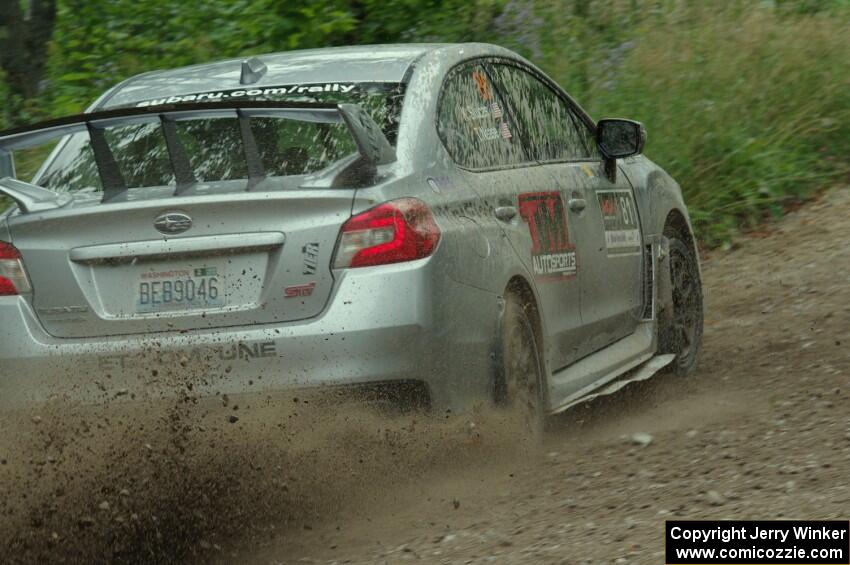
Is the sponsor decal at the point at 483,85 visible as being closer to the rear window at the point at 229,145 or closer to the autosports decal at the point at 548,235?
the autosports decal at the point at 548,235

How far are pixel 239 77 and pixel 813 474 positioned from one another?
8.70 feet

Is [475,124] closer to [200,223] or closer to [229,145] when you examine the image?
[229,145]

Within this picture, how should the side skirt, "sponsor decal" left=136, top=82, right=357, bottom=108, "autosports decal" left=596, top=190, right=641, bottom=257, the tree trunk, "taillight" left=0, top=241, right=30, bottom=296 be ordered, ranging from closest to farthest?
1. "taillight" left=0, top=241, right=30, bottom=296
2. "sponsor decal" left=136, top=82, right=357, bottom=108
3. the side skirt
4. "autosports decal" left=596, top=190, right=641, bottom=257
5. the tree trunk

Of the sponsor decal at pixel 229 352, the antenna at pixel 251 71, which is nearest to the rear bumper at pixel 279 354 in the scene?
the sponsor decal at pixel 229 352

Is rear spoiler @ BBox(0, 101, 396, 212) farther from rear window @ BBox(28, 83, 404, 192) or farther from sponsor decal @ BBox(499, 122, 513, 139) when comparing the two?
sponsor decal @ BBox(499, 122, 513, 139)

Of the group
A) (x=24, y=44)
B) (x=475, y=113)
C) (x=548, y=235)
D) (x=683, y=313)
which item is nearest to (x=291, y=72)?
(x=475, y=113)

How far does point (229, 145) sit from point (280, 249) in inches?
22.6

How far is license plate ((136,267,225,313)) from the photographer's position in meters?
4.79

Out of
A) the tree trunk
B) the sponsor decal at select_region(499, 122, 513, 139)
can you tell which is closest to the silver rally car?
the sponsor decal at select_region(499, 122, 513, 139)

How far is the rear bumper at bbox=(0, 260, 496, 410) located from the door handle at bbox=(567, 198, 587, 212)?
163cm

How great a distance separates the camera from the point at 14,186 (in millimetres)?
5098

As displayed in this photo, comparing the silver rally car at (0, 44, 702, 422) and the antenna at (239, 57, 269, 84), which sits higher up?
the antenna at (239, 57, 269, 84)

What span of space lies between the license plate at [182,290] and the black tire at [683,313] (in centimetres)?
325

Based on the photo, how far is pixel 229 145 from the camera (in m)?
5.17
